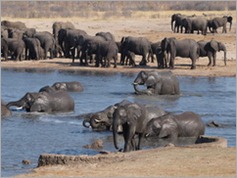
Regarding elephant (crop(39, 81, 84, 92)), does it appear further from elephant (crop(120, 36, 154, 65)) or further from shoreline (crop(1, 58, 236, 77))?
elephant (crop(120, 36, 154, 65))

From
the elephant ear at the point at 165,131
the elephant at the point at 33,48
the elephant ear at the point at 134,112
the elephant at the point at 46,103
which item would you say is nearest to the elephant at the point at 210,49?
the elephant at the point at 33,48

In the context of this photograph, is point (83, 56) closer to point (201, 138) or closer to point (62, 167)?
point (201, 138)

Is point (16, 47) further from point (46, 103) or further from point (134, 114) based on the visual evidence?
point (134, 114)

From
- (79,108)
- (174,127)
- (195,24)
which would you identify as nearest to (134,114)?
(174,127)

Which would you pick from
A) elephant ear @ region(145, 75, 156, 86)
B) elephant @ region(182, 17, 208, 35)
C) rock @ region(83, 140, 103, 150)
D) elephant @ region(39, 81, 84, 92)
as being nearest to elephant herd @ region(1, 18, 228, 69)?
elephant @ region(39, 81, 84, 92)

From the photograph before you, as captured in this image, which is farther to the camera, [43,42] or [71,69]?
[43,42]

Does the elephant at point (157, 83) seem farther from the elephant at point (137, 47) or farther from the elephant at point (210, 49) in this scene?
the elephant at point (137, 47)

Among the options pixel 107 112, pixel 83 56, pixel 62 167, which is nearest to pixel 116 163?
pixel 62 167

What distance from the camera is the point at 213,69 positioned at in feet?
108

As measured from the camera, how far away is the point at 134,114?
1519 cm

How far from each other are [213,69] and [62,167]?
20550 millimetres

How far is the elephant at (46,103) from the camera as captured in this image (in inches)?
867

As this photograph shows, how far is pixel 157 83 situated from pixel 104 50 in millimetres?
8385

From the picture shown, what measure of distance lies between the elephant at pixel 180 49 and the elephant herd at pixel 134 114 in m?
6.23
